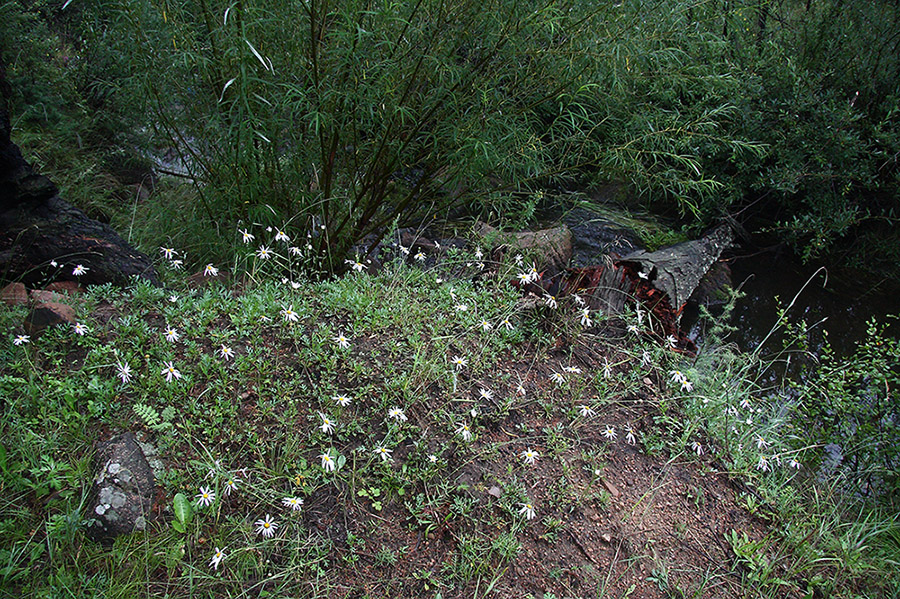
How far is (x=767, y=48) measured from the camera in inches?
211

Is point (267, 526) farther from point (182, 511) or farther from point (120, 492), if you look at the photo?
point (120, 492)

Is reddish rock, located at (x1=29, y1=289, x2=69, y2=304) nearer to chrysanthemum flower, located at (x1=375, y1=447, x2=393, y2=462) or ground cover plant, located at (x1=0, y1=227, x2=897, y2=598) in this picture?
ground cover plant, located at (x1=0, y1=227, x2=897, y2=598)

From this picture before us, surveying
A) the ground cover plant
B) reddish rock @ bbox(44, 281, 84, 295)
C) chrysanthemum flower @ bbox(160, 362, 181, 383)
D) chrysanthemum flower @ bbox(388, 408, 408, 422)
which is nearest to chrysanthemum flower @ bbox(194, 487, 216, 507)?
the ground cover plant

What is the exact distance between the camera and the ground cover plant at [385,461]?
5.66ft

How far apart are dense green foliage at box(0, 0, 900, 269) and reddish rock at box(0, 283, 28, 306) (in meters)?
1.03

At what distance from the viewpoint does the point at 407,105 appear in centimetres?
306

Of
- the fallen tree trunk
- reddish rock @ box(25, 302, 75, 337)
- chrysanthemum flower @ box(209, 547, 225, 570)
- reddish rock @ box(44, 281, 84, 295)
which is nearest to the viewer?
chrysanthemum flower @ box(209, 547, 225, 570)

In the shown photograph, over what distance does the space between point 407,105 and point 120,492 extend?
224 centimetres

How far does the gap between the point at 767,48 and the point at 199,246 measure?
17.4 feet

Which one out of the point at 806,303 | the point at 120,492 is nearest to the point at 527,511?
the point at 120,492

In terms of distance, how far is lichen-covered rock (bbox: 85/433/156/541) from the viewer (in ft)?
5.55

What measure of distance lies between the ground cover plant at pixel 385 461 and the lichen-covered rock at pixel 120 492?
0.03 metres

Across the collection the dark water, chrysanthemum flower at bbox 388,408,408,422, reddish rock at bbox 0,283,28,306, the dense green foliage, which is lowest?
the dark water

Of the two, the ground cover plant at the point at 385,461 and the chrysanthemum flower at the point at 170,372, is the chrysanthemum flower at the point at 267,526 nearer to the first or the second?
the ground cover plant at the point at 385,461
